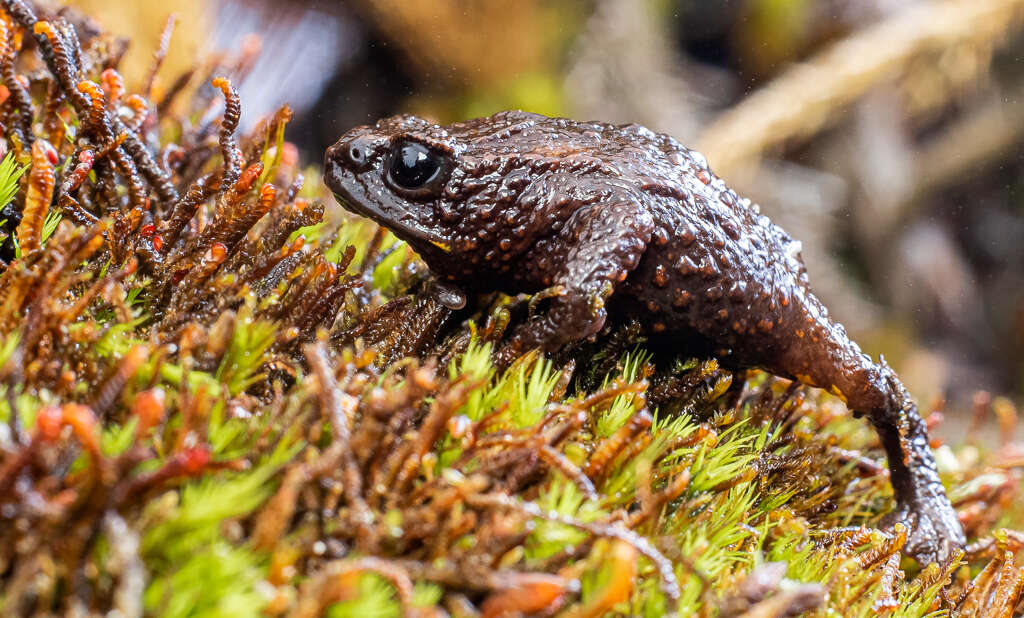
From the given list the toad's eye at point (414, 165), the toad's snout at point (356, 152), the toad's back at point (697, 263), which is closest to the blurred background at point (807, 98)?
the toad's snout at point (356, 152)

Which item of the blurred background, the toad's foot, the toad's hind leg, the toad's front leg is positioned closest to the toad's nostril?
the toad's front leg

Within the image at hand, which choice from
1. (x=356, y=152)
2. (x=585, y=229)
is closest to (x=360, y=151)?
(x=356, y=152)

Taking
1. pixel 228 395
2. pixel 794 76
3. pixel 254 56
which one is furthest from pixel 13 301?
pixel 794 76

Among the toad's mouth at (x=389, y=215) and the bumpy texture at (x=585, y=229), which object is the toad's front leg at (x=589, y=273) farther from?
the toad's mouth at (x=389, y=215)

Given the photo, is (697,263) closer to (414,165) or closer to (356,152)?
(414,165)

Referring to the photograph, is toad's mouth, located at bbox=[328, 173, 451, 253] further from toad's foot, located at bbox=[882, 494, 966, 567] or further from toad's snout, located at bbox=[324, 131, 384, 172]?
toad's foot, located at bbox=[882, 494, 966, 567]

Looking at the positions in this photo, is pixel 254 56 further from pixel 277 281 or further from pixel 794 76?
pixel 794 76

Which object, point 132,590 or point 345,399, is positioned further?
point 345,399
